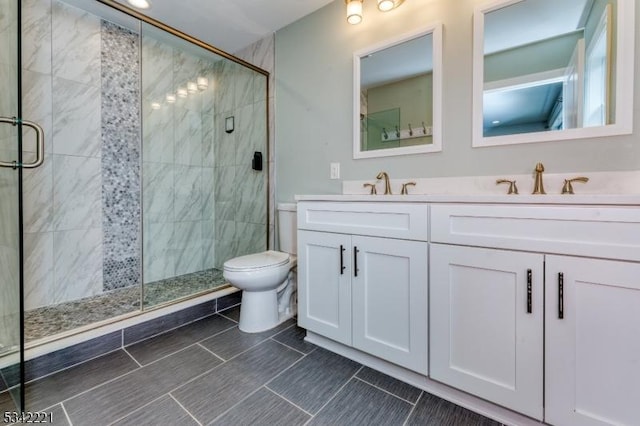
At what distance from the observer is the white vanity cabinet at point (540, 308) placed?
916 millimetres

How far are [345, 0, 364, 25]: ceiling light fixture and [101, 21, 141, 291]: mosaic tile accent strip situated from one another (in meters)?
1.78

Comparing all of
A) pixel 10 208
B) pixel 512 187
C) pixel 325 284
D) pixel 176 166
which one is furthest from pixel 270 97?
pixel 512 187

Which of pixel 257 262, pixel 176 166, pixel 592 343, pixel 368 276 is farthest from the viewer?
pixel 176 166

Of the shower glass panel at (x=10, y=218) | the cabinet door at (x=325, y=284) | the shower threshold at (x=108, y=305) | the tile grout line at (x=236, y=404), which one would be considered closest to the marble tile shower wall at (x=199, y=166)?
the shower threshold at (x=108, y=305)

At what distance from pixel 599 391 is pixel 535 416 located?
0.75 feet

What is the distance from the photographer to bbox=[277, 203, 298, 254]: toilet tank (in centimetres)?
226

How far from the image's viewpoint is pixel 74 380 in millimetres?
1379

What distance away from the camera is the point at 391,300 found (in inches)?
54.2

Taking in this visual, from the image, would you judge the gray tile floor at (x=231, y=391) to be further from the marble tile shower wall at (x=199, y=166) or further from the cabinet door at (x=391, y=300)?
the marble tile shower wall at (x=199, y=166)

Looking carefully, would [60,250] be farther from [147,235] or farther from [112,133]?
[112,133]

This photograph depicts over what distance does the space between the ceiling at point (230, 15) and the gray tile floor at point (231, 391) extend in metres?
2.38

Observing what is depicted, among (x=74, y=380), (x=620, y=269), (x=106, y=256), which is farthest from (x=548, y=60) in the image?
(x=106, y=256)

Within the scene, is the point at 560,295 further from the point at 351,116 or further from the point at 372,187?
the point at 351,116

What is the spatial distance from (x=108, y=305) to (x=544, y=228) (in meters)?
2.68
